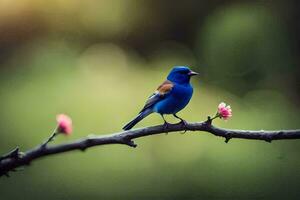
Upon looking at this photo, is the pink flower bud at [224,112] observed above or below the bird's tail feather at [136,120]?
below

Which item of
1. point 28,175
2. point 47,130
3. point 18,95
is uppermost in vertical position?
point 18,95

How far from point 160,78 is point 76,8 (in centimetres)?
65

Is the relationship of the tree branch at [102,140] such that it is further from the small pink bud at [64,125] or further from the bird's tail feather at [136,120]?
the bird's tail feather at [136,120]

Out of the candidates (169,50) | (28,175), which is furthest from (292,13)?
(28,175)

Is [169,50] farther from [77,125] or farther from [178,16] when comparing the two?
[77,125]

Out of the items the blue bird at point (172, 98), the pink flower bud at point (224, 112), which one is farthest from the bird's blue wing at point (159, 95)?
the pink flower bud at point (224, 112)

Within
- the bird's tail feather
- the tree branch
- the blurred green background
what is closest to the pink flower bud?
the tree branch

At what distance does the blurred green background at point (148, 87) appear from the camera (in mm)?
2150

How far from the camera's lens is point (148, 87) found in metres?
2.37

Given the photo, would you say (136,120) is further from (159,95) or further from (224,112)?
(224,112)

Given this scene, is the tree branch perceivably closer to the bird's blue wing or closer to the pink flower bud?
the pink flower bud

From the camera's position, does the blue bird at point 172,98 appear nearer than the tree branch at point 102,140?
No

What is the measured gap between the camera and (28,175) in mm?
2174

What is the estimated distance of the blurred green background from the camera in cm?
215
